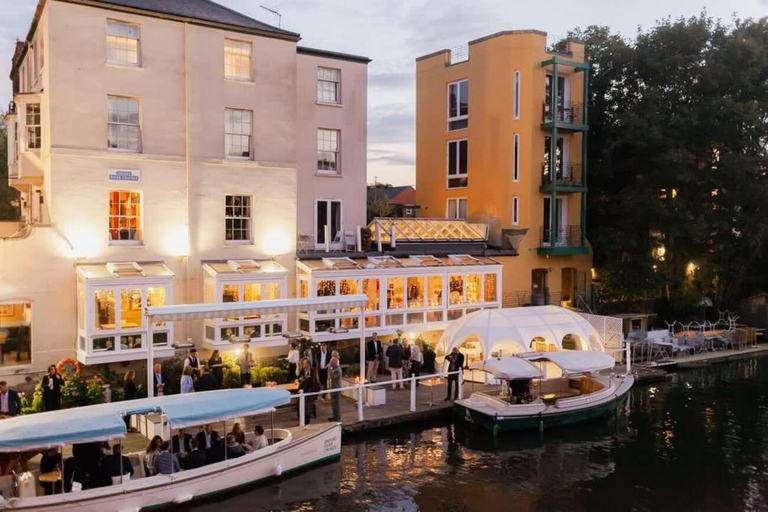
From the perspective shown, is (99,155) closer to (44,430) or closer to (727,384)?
(44,430)

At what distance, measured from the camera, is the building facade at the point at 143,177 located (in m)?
21.1

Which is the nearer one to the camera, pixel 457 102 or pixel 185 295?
pixel 185 295

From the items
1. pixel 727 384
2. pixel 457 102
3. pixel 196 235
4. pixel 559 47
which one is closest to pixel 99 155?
pixel 196 235

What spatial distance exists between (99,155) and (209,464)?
39.7 ft

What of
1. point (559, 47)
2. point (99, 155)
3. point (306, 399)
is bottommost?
point (306, 399)

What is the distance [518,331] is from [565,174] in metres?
14.1

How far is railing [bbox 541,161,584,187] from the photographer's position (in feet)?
113

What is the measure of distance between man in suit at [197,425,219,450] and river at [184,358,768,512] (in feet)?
4.04

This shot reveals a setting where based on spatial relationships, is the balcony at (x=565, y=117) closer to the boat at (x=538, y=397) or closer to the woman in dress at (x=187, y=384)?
the boat at (x=538, y=397)

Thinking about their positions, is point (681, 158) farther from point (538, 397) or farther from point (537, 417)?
point (537, 417)

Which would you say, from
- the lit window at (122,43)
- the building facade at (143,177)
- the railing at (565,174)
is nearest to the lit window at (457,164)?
the railing at (565,174)

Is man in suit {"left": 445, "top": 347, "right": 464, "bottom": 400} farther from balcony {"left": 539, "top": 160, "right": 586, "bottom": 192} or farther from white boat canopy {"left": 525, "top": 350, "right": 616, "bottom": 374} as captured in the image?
balcony {"left": 539, "top": 160, "right": 586, "bottom": 192}

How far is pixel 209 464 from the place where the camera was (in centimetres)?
1484

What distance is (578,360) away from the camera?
21.2 metres
